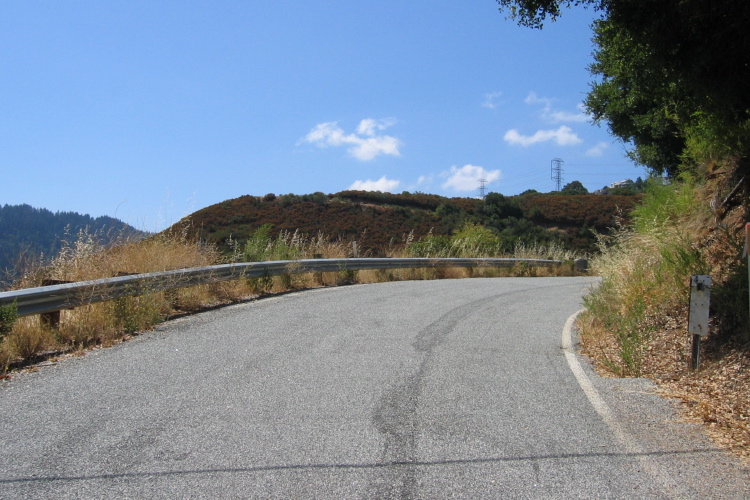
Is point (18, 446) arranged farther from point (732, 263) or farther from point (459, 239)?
point (459, 239)

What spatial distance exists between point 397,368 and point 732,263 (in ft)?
14.7

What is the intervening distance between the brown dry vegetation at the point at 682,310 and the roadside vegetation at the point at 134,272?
21.0 feet

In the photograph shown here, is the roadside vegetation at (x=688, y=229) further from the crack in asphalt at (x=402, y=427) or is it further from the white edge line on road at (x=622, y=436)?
the crack in asphalt at (x=402, y=427)

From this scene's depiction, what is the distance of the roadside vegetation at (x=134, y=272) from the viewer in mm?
7715

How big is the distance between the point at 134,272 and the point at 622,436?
8.79 metres

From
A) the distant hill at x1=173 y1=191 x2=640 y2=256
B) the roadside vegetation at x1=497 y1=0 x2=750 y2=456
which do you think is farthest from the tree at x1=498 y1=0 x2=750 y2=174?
the distant hill at x1=173 y1=191 x2=640 y2=256

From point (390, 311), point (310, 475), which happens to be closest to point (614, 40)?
point (390, 311)

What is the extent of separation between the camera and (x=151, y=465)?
4137 mm

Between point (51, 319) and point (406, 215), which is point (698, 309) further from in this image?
point (406, 215)

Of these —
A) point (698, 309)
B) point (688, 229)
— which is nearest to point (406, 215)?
point (688, 229)

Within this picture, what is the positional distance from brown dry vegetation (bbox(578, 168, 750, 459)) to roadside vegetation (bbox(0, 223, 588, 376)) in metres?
6.40

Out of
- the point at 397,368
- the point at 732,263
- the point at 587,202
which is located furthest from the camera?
the point at 587,202

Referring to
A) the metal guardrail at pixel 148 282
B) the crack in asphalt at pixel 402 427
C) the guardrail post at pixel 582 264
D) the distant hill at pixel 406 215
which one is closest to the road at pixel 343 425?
the crack in asphalt at pixel 402 427

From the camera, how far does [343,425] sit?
16.2 ft
